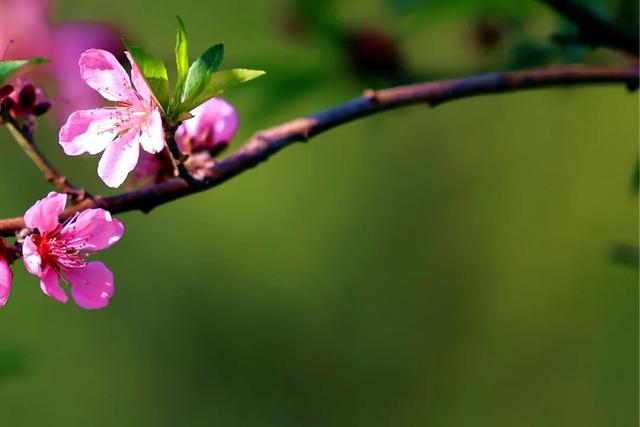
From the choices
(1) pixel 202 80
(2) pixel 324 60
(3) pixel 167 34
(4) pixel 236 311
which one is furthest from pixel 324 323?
(1) pixel 202 80

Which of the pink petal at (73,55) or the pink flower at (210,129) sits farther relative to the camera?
the pink petal at (73,55)

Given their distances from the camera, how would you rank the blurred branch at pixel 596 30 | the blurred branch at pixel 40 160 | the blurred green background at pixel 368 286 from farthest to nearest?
the blurred green background at pixel 368 286, the blurred branch at pixel 596 30, the blurred branch at pixel 40 160

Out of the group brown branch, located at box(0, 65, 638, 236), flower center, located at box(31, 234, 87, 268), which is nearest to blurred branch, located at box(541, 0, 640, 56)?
brown branch, located at box(0, 65, 638, 236)

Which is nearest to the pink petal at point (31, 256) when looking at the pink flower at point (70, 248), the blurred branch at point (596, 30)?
the pink flower at point (70, 248)

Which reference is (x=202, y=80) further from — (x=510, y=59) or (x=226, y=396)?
(x=226, y=396)

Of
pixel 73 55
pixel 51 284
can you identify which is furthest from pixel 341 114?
pixel 73 55

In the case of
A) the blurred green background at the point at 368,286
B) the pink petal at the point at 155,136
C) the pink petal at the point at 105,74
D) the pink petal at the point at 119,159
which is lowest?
the blurred green background at the point at 368,286

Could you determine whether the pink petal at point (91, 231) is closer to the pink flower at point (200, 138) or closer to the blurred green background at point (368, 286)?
the pink flower at point (200, 138)
